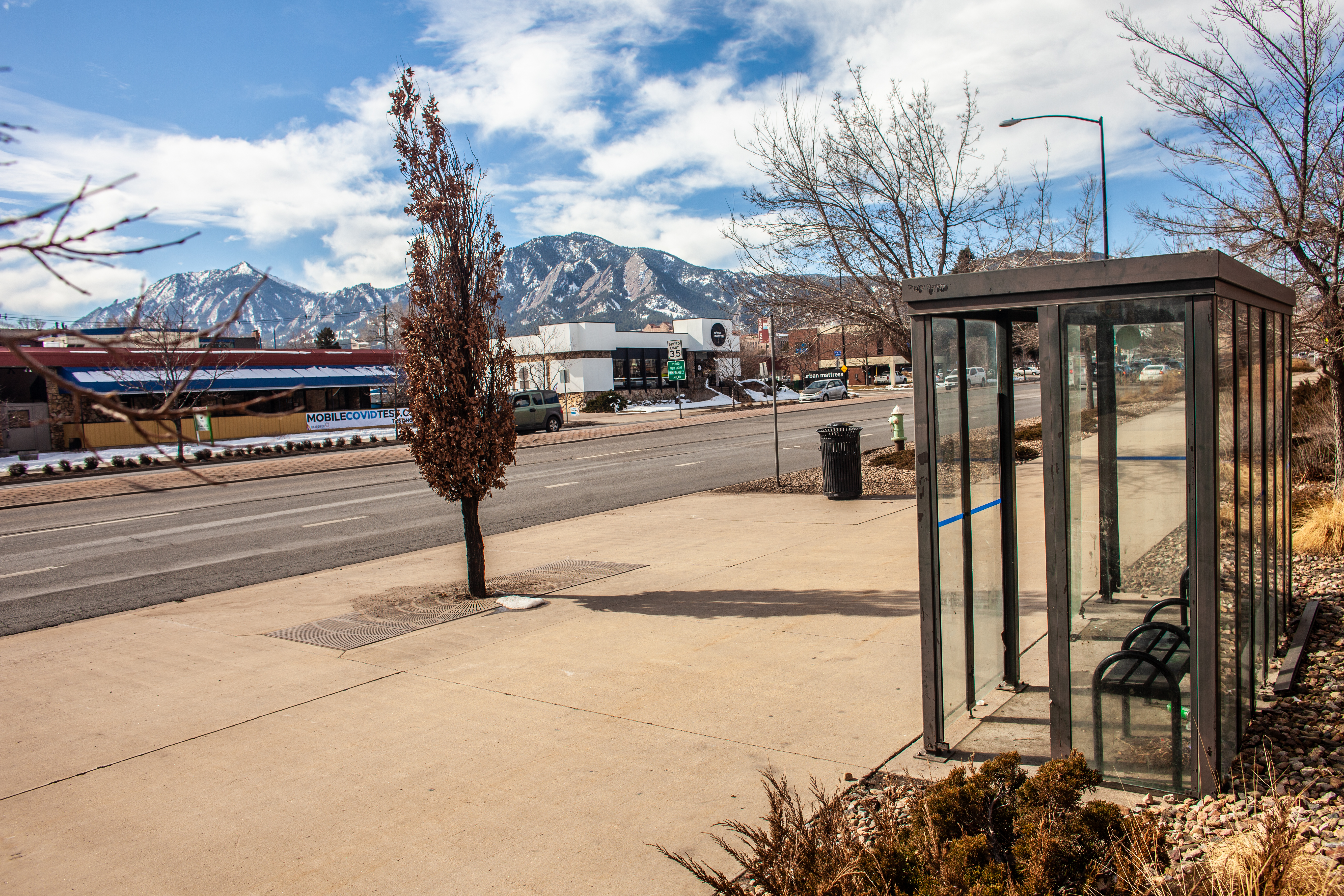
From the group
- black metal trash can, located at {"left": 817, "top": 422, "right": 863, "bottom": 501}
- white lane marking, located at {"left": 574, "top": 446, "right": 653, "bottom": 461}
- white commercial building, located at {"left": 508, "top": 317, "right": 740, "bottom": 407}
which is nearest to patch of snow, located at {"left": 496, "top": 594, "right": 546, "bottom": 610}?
black metal trash can, located at {"left": 817, "top": 422, "right": 863, "bottom": 501}

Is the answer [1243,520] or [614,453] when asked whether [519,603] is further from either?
[614,453]

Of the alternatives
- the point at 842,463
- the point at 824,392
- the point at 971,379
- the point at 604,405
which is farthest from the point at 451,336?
the point at 824,392

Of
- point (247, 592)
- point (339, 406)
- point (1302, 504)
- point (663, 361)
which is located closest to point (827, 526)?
point (1302, 504)

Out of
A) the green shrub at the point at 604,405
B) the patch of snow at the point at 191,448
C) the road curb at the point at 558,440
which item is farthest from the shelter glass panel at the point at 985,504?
the green shrub at the point at 604,405

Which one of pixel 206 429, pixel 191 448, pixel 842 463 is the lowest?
pixel 191 448

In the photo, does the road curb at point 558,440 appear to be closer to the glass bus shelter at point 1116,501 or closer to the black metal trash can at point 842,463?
the glass bus shelter at point 1116,501

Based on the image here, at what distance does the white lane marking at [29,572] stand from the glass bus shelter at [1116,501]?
11.8m

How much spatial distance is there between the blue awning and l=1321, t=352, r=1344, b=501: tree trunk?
27.9 m

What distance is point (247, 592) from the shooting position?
31.9 ft

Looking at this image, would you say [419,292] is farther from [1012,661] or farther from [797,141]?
[797,141]

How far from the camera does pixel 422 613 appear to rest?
8.09 m

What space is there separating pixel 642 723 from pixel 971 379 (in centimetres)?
266

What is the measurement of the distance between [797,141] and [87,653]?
1183cm

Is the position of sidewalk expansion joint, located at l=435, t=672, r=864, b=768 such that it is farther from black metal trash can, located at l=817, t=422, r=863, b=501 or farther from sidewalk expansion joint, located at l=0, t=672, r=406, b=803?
black metal trash can, located at l=817, t=422, r=863, b=501
